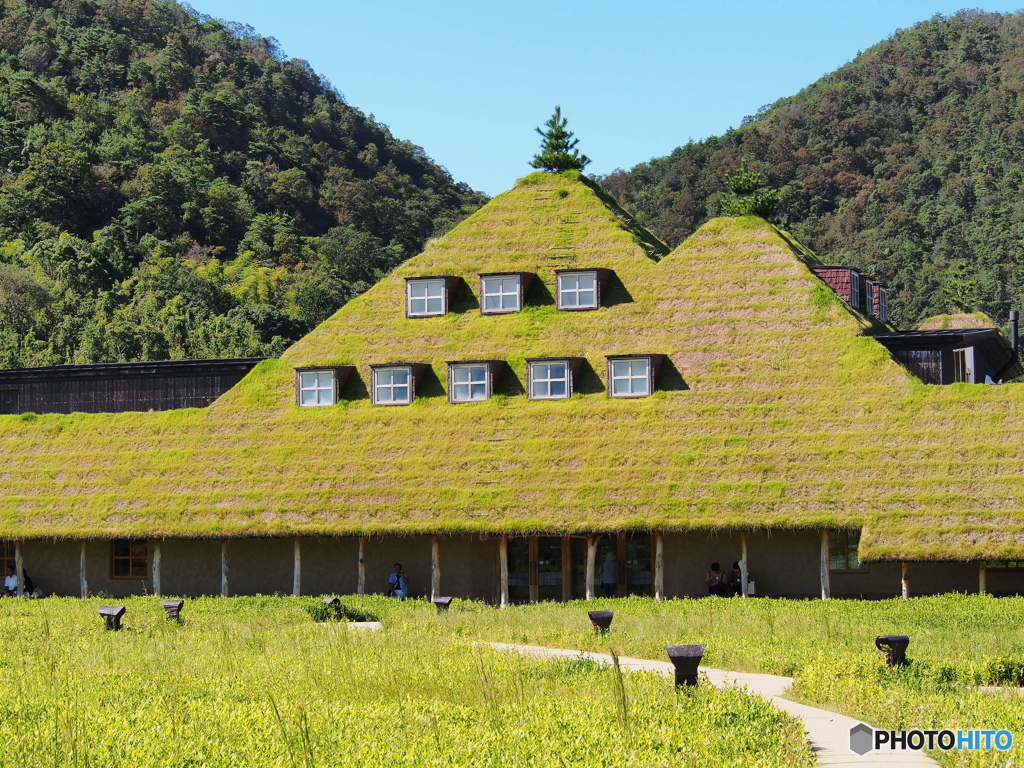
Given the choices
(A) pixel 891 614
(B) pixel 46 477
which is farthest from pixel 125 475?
(A) pixel 891 614

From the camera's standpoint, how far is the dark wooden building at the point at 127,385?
42.8 m

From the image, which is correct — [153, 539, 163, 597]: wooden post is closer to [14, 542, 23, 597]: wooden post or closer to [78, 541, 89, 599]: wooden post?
[78, 541, 89, 599]: wooden post

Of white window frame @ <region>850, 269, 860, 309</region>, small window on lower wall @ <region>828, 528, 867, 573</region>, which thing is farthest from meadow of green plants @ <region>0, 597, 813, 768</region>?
white window frame @ <region>850, 269, 860, 309</region>

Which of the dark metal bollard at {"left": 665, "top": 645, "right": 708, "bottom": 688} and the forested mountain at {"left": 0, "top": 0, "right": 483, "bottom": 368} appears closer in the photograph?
the dark metal bollard at {"left": 665, "top": 645, "right": 708, "bottom": 688}

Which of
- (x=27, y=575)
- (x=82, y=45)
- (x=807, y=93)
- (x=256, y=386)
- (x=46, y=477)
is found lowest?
(x=27, y=575)

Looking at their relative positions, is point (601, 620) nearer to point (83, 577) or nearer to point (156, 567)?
point (156, 567)

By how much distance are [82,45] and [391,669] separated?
4525 inches

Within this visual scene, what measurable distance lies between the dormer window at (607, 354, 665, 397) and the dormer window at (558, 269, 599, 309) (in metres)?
2.69

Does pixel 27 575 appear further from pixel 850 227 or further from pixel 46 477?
pixel 850 227

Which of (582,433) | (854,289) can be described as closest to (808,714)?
(582,433)

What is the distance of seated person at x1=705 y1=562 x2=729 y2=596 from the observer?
1355 inches

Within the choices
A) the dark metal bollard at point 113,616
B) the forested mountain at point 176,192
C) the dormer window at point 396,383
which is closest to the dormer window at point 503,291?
the dormer window at point 396,383

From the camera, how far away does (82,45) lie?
403 ft

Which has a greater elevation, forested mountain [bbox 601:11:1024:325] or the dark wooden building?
forested mountain [bbox 601:11:1024:325]
